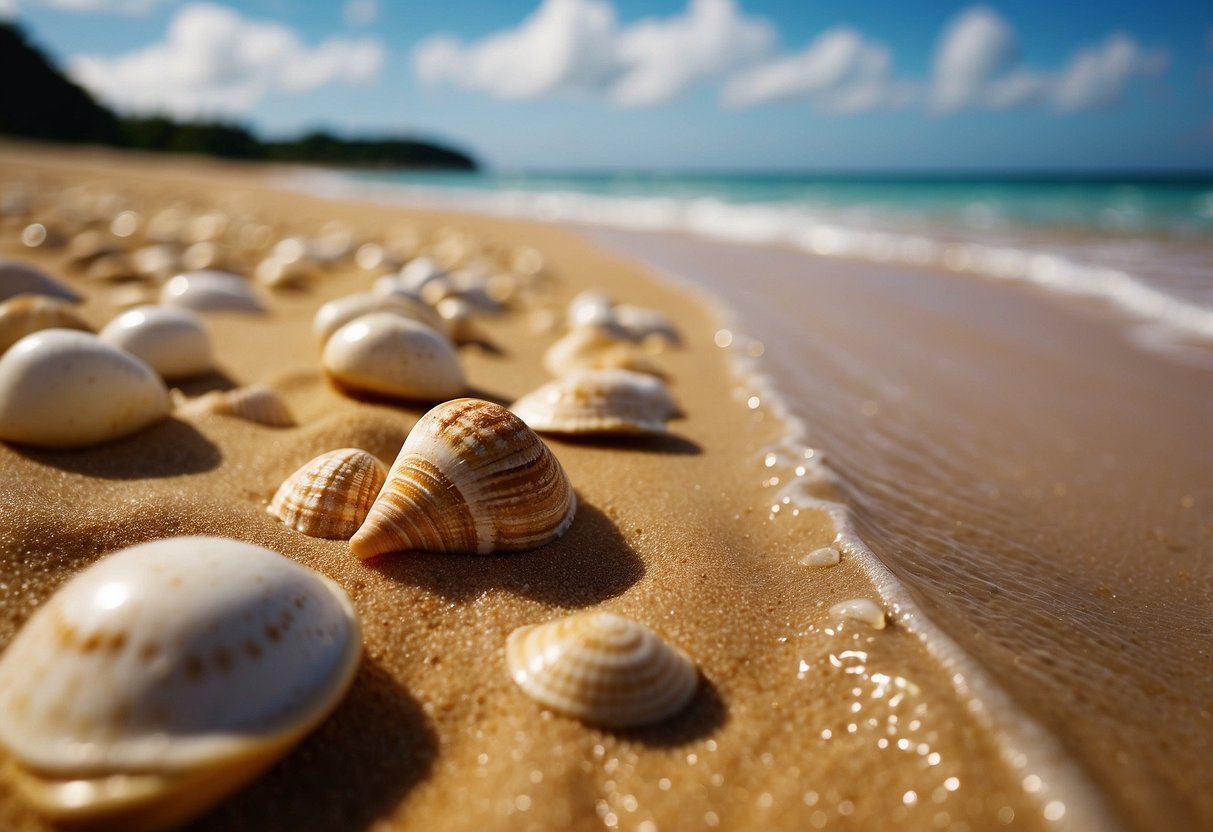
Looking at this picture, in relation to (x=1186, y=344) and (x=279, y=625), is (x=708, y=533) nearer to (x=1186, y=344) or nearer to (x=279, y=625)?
(x=279, y=625)

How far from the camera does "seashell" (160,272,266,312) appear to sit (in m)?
4.59

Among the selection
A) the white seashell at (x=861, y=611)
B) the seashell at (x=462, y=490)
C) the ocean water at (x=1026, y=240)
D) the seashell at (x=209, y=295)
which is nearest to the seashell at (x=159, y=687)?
the seashell at (x=462, y=490)

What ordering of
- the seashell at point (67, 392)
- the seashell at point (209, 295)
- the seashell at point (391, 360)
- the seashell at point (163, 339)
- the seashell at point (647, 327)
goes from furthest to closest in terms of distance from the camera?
the seashell at point (647, 327), the seashell at point (209, 295), the seashell at point (163, 339), the seashell at point (391, 360), the seashell at point (67, 392)

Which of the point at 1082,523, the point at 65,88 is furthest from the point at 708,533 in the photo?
→ the point at 65,88

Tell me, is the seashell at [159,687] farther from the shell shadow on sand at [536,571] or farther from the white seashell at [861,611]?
the white seashell at [861,611]

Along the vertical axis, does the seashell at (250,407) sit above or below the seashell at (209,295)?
below

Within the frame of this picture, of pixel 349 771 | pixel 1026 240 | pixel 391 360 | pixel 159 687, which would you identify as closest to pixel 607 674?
pixel 349 771

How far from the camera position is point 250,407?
2.81 meters

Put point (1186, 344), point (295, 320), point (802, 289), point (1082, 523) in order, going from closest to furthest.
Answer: point (1082, 523) → point (295, 320) → point (1186, 344) → point (802, 289)

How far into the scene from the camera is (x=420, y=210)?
1745 cm

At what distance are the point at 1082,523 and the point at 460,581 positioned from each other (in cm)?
226

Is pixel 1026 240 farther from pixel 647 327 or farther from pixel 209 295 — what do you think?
pixel 209 295

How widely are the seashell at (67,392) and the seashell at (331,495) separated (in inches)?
31.4

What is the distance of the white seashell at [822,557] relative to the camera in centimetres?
199
